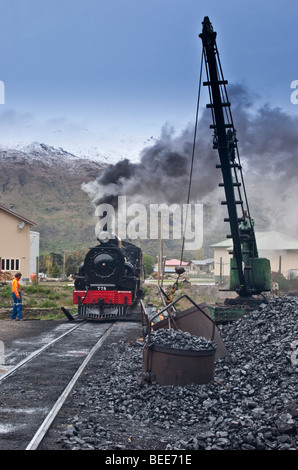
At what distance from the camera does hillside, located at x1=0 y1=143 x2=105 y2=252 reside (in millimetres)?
112312

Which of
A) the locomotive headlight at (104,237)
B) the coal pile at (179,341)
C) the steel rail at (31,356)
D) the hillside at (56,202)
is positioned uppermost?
Result: the hillside at (56,202)

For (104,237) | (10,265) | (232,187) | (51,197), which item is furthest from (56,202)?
(232,187)

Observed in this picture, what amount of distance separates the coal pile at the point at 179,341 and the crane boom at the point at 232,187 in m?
5.09

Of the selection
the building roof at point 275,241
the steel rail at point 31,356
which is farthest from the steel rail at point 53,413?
the building roof at point 275,241

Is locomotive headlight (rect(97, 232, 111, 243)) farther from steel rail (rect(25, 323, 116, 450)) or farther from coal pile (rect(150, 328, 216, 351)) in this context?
coal pile (rect(150, 328, 216, 351))

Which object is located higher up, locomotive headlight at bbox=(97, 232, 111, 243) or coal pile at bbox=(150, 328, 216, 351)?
locomotive headlight at bbox=(97, 232, 111, 243)

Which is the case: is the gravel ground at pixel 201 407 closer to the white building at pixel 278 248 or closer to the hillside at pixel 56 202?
the white building at pixel 278 248

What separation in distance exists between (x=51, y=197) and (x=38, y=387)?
5529 inches

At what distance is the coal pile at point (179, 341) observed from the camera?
8.27 metres

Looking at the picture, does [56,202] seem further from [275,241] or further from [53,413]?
[53,413]

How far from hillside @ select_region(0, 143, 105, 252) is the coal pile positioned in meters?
93.0

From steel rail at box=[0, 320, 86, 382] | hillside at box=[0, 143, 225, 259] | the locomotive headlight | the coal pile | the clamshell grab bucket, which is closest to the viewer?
the clamshell grab bucket

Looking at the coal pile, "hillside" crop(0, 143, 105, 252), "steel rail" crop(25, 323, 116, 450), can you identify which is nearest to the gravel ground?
"steel rail" crop(25, 323, 116, 450)
